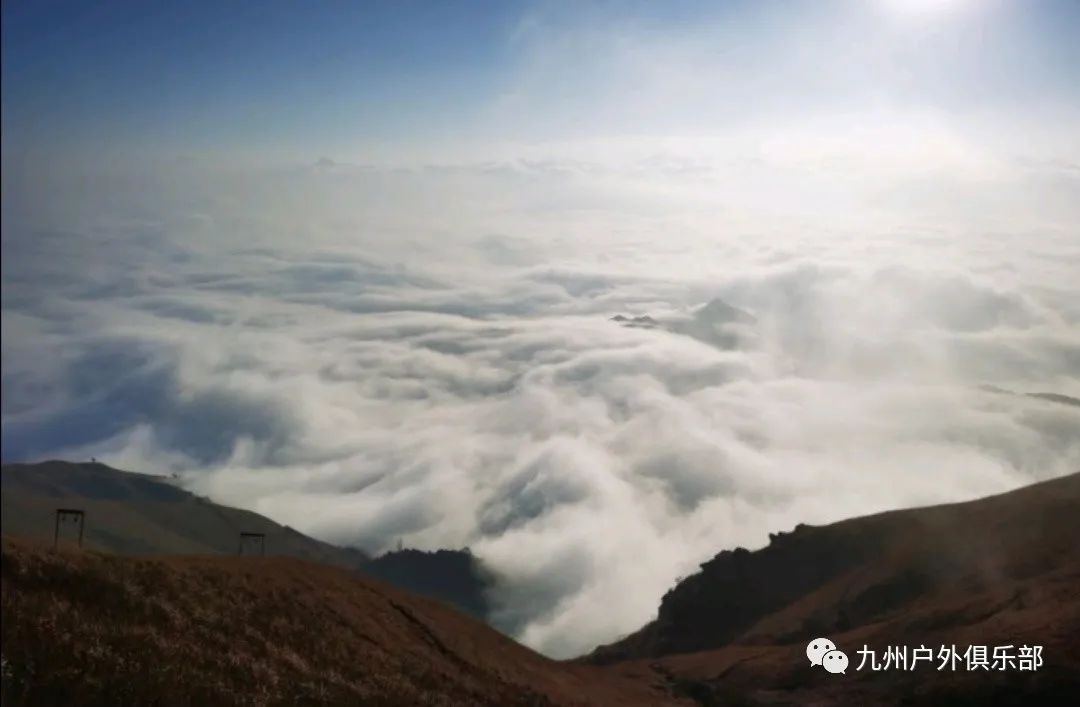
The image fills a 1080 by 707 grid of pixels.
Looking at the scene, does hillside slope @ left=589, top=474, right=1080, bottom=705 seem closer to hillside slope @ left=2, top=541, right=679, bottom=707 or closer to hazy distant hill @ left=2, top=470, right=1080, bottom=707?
hazy distant hill @ left=2, top=470, right=1080, bottom=707

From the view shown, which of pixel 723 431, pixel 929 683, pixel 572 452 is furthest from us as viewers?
pixel 572 452

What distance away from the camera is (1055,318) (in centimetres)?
2169

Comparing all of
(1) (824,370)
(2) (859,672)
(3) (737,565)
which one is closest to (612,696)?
(2) (859,672)

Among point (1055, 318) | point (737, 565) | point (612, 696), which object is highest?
point (1055, 318)

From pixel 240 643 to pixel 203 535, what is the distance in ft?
123

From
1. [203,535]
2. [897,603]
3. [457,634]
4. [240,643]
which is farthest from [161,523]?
[897,603]

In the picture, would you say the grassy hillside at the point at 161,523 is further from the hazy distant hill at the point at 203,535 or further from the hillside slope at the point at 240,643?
the hillside slope at the point at 240,643

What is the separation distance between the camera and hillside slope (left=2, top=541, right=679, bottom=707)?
14211mm

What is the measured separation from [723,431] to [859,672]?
58.2 feet

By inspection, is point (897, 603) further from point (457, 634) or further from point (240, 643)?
point (240, 643)

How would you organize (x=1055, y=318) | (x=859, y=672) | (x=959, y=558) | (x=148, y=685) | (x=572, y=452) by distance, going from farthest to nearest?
(x=572, y=452) → (x=959, y=558) → (x=1055, y=318) → (x=859, y=672) → (x=148, y=685)

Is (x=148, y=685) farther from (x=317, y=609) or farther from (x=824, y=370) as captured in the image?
(x=824, y=370)

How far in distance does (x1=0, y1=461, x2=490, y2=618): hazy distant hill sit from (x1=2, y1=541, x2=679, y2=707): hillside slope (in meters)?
20.1

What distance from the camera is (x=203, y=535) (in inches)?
2051
